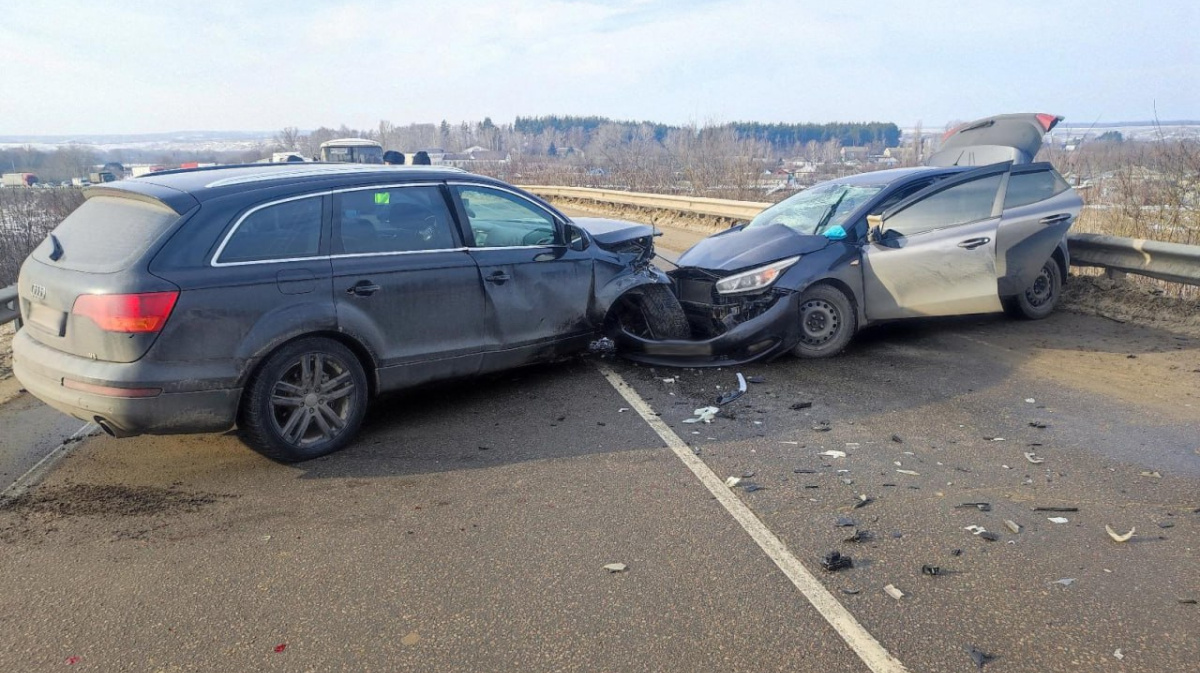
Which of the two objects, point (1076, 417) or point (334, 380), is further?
point (1076, 417)

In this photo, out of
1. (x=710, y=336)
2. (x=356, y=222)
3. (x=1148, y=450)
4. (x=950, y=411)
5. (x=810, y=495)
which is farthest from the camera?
(x=710, y=336)

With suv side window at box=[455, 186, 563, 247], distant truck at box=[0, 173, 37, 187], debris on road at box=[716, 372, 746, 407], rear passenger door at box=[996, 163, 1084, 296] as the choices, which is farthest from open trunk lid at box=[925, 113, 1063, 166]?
distant truck at box=[0, 173, 37, 187]

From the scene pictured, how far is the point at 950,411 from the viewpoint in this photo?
6.06 metres

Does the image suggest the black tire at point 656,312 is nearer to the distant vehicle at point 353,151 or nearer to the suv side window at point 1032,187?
the suv side window at point 1032,187

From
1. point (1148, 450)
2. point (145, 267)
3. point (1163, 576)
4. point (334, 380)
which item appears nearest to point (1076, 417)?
point (1148, 450)

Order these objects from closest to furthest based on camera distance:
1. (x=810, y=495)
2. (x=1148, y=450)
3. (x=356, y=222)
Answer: (x=810, y=495) < (x=1148, y=450) < (x=356, y=222)

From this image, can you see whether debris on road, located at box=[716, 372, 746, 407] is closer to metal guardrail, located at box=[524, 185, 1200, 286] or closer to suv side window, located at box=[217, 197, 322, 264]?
suv side window, located at box=[217, 197, 322, 264]

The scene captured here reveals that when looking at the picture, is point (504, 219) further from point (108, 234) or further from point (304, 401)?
point (108, 234)

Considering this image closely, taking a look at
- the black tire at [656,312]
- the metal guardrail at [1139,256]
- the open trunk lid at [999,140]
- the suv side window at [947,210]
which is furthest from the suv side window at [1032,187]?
the black tire at [656,312]

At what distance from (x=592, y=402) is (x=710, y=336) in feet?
5.95

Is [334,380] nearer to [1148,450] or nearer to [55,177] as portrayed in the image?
[1148,450]

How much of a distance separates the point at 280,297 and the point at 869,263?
17.3ft

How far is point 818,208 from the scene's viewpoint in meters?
8.50

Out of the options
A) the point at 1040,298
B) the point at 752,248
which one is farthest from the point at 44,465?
the point at 1040,298
